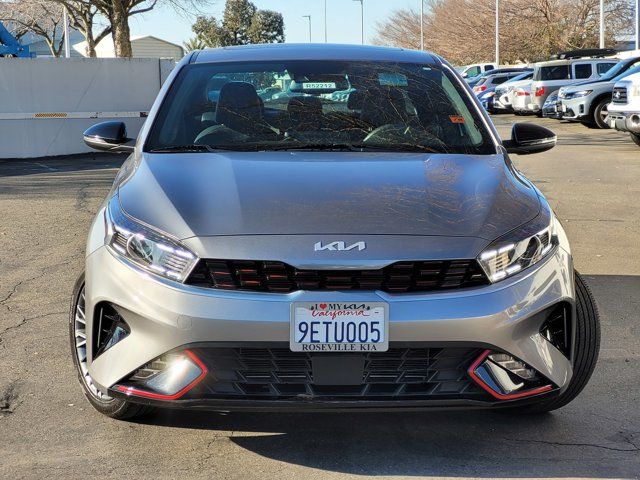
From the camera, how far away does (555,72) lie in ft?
95.4

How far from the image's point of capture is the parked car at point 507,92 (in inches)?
1265

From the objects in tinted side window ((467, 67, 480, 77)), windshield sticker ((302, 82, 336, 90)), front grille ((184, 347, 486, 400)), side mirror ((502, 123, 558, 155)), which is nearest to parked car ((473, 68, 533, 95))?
tinted side window ((467, 67, 480, 77))

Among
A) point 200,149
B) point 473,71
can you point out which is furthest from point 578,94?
point 473,71

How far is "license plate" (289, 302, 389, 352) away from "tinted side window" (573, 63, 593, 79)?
2740 centimetres

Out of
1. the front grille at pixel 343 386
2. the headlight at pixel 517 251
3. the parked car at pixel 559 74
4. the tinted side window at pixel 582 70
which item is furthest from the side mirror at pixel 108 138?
the tinted side window at pixel 582 70

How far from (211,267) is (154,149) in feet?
4.01

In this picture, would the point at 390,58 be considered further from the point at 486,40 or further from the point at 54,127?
the point at 486,40

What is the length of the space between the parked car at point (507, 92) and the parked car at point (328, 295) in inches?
1122

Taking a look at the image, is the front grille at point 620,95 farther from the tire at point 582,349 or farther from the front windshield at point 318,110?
the tire at point 582,349

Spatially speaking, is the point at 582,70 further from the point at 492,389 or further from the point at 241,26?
the point at 241,26

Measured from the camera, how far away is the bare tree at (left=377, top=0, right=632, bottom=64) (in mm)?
62812

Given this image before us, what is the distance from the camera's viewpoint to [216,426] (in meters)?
3.94

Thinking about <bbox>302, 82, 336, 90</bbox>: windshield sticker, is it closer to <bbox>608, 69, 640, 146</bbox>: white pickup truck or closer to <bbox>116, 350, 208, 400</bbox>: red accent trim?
<bbox>116, 350, 208, 400</bbox>: red accent trim

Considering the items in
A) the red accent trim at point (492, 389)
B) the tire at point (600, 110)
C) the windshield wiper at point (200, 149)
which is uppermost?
the windshield wiper at point (200, 149)
